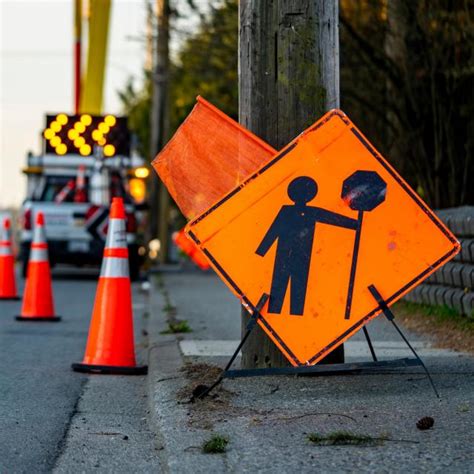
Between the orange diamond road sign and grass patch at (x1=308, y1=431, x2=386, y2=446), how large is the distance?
1022 mm

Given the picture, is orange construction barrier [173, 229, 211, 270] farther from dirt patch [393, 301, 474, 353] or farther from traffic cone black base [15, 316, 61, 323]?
dirt patch [393, 301, 474, 353]

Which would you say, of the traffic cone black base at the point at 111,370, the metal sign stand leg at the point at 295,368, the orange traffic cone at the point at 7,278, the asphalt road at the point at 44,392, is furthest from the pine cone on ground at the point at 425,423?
the orange traffic cone at the point at 7,278

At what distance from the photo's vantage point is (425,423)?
16.3 ft

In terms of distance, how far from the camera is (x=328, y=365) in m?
5.78

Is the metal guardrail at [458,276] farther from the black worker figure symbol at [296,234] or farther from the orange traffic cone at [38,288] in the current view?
the orange traffic cone at [38,288]

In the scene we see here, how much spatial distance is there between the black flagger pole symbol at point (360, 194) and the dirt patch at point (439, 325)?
6.87 ft

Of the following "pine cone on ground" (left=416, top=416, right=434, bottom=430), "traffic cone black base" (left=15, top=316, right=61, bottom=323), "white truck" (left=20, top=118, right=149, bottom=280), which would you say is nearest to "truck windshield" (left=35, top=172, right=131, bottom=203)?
"white truck" (left=20, top=118, right=149, bottom=280)

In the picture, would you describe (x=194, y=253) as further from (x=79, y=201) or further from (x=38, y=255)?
(x=38, y=255)

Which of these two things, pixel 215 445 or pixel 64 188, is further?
pixel 64 188

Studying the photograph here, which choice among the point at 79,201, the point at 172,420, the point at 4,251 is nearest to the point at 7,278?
the point at 4,251

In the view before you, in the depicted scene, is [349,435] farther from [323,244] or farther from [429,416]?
[323,244]

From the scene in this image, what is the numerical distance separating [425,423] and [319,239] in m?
1.23

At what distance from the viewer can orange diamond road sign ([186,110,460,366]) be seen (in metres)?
5.79

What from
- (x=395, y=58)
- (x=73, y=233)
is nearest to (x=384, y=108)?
(x=395, y=58)
